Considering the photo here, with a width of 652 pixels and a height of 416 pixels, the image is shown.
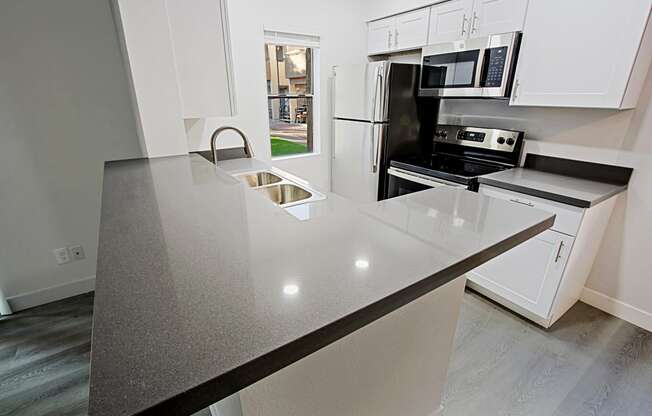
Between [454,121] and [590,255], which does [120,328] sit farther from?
[454,121]

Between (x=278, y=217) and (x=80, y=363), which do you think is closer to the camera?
(x=278, y=217)

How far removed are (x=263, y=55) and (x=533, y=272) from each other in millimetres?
2784

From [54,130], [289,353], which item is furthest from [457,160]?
[54,130]

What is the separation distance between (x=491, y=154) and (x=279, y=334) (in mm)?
2602

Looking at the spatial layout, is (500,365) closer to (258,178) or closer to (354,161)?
(258,178)

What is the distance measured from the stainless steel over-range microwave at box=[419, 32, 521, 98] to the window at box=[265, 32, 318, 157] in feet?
4.14

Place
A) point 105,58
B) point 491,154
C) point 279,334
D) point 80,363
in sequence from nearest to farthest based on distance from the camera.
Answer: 1. point 279,334
2. point 80,363
3. point 105,58
4. point 491,154

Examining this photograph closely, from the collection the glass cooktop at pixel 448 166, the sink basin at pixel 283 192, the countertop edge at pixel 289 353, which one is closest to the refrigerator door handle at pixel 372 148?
the glass cooktop at pixel 448 166

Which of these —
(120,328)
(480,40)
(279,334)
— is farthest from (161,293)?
(480,40)

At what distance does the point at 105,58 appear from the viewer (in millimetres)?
2104

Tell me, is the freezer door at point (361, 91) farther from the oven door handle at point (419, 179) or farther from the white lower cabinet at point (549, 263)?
the white lower cabinet at point (549, 263)

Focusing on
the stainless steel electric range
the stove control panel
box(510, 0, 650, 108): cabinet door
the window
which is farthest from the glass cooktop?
the window

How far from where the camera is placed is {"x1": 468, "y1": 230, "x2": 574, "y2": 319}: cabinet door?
187 cm

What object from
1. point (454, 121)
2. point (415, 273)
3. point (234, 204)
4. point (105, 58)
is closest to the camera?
point (415, 273)
